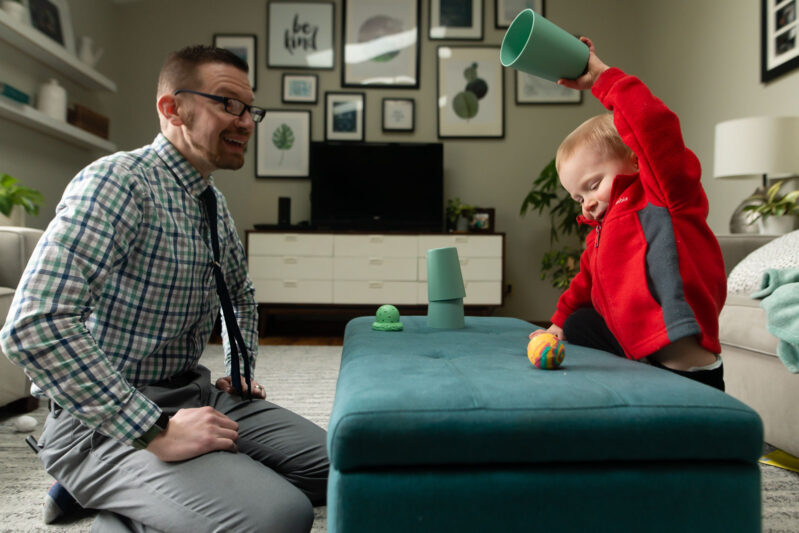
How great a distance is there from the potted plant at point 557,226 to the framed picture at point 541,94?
25.2 inches

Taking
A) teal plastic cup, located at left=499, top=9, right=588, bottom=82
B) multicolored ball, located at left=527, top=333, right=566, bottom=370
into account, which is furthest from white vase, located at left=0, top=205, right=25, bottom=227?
multicolored ball, located at left=527, top=333, right=566, bottom=370

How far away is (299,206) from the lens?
4.22 m

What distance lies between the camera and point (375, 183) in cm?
400

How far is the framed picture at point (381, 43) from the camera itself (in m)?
4.22

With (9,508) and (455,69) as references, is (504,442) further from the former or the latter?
(455,69)

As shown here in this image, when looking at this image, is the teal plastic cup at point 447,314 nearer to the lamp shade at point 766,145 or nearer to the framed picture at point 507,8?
the lamp shade at point 766,145

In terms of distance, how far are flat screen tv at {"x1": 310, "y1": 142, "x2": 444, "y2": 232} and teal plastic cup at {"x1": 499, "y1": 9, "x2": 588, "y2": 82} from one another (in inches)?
114

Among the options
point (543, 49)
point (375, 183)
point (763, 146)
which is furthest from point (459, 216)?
point (543, 49)

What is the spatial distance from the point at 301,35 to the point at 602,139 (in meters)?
3.63

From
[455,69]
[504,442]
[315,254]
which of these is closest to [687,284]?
[504,442]

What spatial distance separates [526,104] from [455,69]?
0.62 m

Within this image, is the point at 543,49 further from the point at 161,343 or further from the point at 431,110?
the point at 431,110

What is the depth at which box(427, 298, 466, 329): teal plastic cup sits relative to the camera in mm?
1414

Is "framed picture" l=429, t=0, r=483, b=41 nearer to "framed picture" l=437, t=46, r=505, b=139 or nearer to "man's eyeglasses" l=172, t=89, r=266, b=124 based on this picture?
"framed picture" l=437, t=46, r=505, b=139
